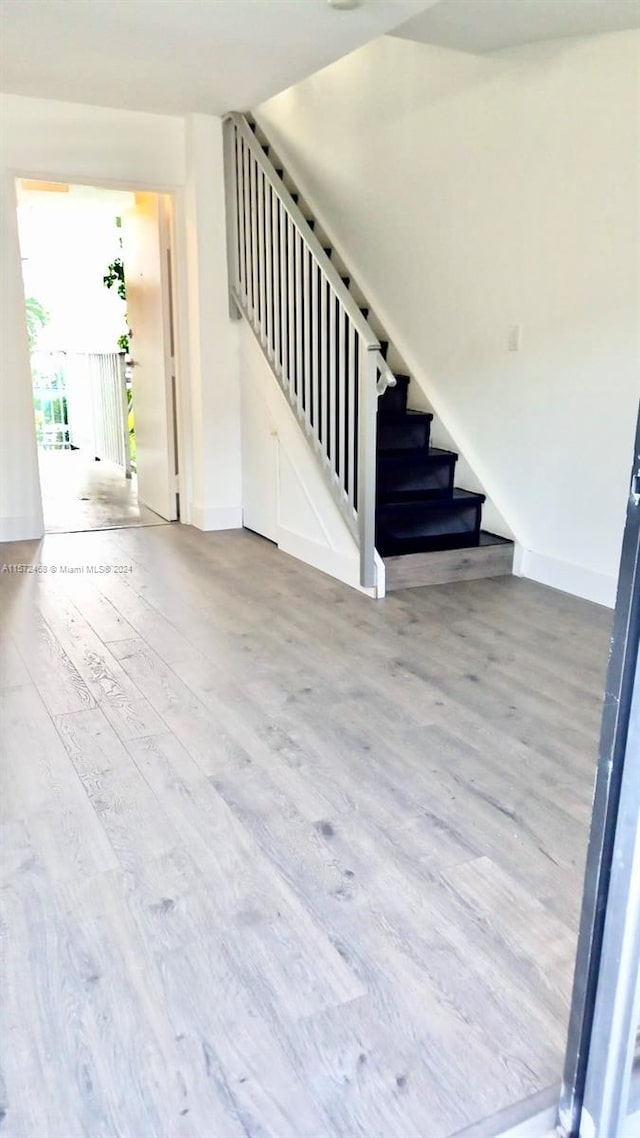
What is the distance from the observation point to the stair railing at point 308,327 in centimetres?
371

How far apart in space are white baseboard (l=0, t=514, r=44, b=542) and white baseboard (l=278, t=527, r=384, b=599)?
1.57 m

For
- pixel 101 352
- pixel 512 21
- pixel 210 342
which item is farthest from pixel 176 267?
pixel 101 352

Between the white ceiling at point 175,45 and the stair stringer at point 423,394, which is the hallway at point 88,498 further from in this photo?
the white ceiling at point 175,45

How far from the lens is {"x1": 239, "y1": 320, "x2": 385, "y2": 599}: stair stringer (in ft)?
13.5

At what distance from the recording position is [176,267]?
17.0ft

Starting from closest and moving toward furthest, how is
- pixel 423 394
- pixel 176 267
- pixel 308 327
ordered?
pixel 308 327 < pixel 423 394 < pixel 176 267

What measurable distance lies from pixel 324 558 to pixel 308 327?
1212mm

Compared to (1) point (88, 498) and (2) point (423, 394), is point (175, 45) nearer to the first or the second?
(2) point (423, 394)

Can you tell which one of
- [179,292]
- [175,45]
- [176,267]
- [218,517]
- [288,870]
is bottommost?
[288,870]

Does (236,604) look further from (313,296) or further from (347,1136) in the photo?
(347,1136)

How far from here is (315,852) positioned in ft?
6.29

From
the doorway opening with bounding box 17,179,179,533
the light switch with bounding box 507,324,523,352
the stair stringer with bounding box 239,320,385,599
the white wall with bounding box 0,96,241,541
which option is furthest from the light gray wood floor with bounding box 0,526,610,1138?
the doorway opening with bounding box 17,179,179,533

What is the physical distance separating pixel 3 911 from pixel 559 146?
12.1 feet

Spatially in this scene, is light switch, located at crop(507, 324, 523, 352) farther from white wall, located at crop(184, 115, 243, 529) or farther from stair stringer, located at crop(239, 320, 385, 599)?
white wall, located at crop(184, 115, 243, 529)
